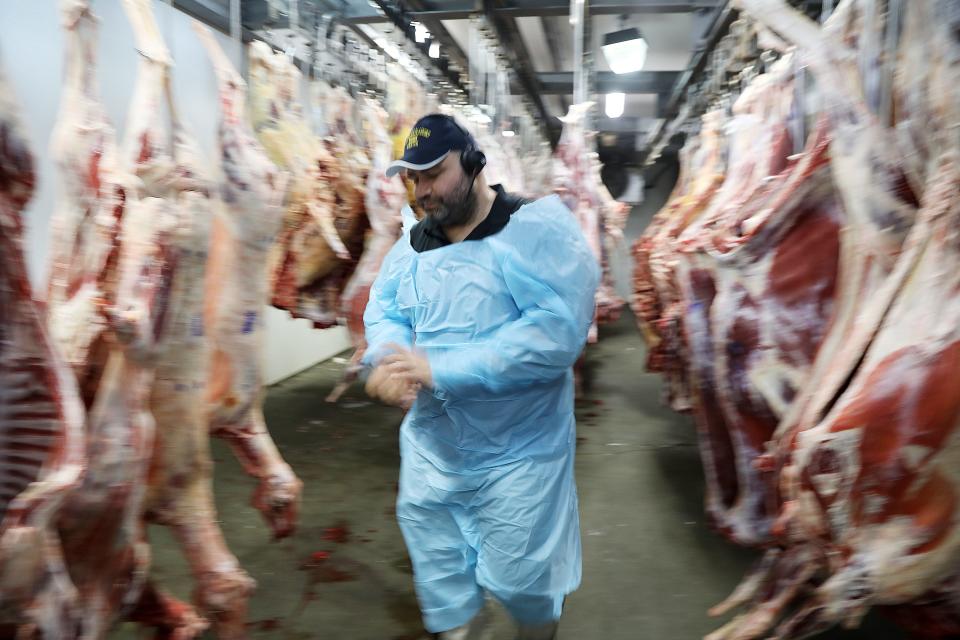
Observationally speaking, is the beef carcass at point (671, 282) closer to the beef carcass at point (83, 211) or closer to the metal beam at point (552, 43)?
the metal beam at point (552, 43)

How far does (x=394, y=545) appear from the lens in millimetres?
3035

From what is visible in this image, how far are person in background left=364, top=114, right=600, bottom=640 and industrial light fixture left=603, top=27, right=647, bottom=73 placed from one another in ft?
8.86

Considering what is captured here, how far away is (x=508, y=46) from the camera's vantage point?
15.4 ft

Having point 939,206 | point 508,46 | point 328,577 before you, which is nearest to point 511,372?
point 939,206

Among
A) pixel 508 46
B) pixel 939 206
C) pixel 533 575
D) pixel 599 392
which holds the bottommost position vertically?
pixel 599 392

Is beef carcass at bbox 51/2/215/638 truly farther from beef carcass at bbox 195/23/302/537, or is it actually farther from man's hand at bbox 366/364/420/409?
man's hand at bbox 366/364/420/409

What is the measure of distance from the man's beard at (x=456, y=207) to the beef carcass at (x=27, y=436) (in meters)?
0.95

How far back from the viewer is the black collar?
74.6 inches

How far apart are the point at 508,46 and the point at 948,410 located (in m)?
4.00

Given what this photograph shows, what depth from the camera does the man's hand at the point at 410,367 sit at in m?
1.78

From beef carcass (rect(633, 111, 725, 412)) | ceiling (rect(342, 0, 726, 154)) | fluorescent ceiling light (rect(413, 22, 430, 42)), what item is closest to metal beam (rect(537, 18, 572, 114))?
ceiling (rect(342, 0, 726, 154))

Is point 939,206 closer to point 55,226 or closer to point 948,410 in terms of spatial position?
point 948,410

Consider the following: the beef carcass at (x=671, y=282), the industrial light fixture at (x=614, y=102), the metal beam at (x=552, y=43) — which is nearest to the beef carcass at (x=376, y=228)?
the beef carcass at (x=671, y=282)

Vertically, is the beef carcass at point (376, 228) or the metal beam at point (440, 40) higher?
the metal beam at point (440, 40)
